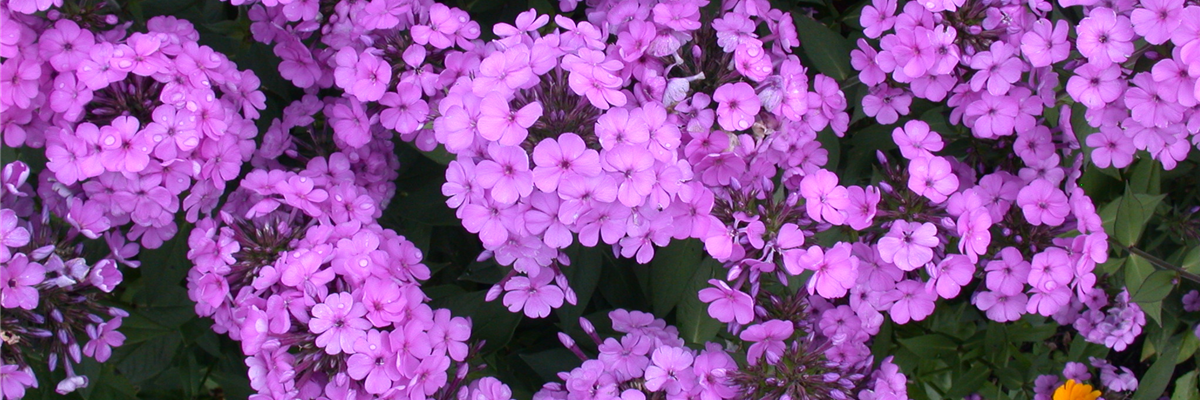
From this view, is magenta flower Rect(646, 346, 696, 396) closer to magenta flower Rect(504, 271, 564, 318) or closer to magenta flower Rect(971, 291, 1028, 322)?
magenta flower Rect(504, 271, 564, 318)

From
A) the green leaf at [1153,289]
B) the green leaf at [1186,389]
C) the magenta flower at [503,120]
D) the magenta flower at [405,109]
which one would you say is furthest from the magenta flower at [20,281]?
the green leaf at [1186,389]

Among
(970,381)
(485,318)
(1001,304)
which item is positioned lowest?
(970,381)

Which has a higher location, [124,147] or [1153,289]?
[124,147]

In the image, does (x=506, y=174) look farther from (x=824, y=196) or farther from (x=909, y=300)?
(x=909, y=300)

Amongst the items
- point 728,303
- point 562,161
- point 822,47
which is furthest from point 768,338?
point 822,47

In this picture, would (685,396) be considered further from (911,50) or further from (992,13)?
(992,13)

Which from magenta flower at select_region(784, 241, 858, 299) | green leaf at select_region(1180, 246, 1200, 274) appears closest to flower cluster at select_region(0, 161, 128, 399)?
magenta flower at select_region(784, 241, 858, 299)

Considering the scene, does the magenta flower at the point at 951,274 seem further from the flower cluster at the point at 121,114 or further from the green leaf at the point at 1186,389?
the flower cluster at the point at 121,114

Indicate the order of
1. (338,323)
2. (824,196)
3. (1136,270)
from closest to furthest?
(338,323)
(824,196)
(1136,270)
